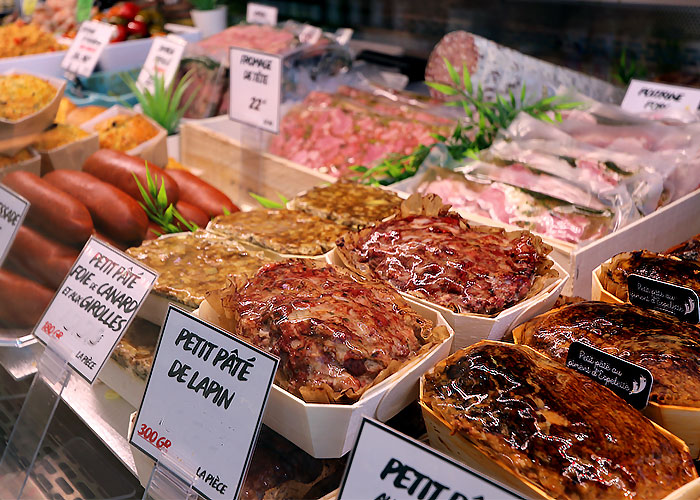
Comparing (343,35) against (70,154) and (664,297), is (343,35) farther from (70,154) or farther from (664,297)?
(664,297)

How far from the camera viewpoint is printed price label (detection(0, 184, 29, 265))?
165cm

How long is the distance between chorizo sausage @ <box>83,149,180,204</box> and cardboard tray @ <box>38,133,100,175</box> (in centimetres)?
10

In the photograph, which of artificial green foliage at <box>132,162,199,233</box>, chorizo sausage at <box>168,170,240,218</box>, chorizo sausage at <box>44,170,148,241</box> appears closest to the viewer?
chorizo sausage at <box>44,170,148,241</box>

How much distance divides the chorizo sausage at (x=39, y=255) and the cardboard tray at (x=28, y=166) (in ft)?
1.00

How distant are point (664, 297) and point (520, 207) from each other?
69cm

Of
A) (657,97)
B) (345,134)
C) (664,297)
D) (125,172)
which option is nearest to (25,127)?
(125,172)

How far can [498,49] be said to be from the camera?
2.88 metres

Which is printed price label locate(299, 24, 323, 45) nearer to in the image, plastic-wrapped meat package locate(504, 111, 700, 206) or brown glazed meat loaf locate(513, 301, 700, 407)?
plastic-wrapped meat package locate(504, 111, 700, 206)

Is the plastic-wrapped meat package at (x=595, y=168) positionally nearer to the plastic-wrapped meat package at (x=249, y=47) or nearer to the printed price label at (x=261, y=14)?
the plastic-wrapped meat package at (x=249, y=47)

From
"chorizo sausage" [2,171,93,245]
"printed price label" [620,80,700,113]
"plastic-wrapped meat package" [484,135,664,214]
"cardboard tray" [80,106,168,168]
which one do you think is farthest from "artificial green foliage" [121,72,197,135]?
"printed price label" [620,80,700,113]

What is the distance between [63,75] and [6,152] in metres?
1.75

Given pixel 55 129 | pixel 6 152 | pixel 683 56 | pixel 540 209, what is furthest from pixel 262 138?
pixel 683 56

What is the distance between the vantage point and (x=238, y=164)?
2.71m

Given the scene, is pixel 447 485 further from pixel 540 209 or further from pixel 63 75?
pixel 63 75
